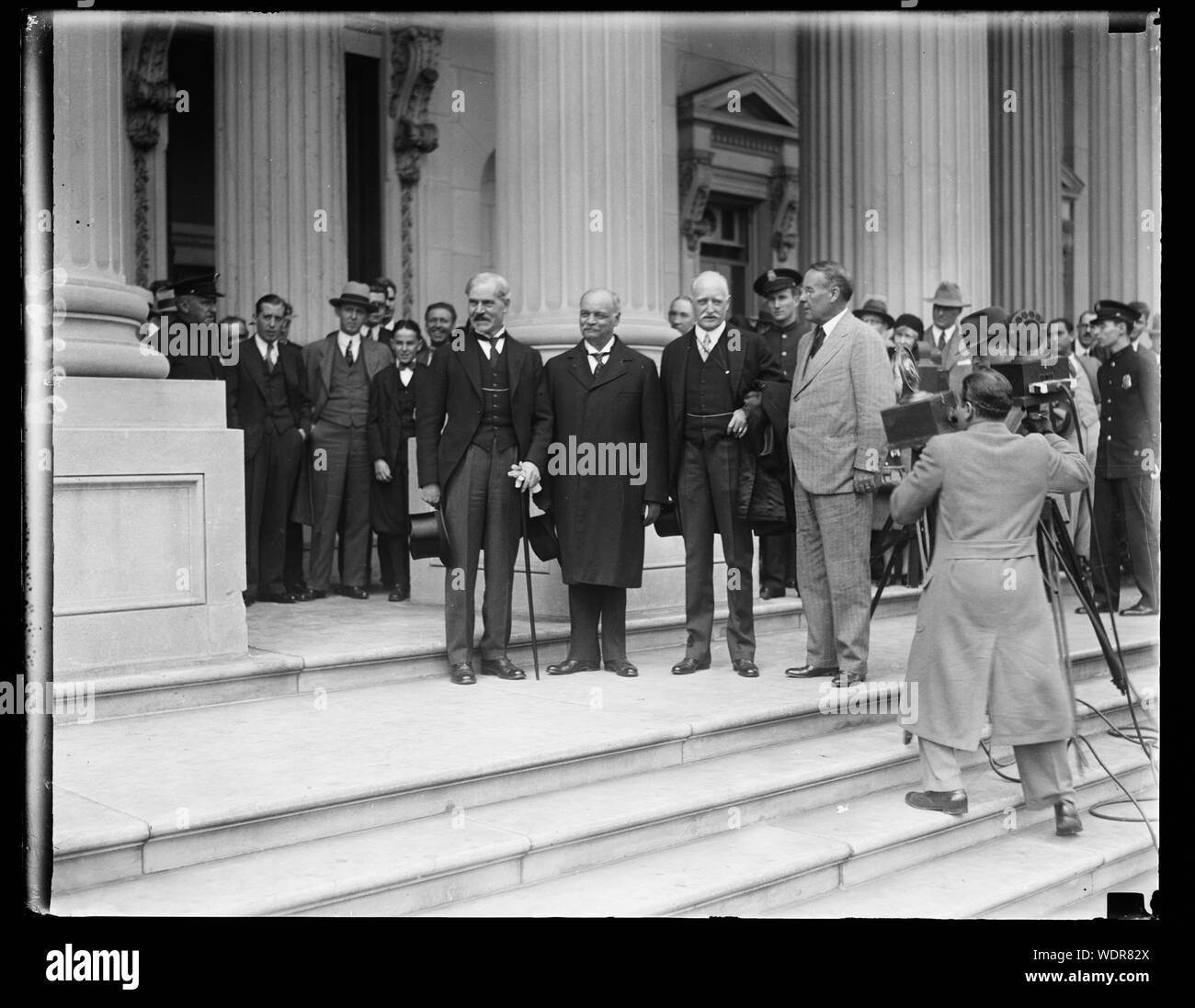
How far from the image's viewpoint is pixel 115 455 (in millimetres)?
6672

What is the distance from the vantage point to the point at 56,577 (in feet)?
21.3

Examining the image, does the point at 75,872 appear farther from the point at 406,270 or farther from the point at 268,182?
the point at 406,270

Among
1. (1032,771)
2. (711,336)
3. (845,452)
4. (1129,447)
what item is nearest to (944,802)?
(1032,771)

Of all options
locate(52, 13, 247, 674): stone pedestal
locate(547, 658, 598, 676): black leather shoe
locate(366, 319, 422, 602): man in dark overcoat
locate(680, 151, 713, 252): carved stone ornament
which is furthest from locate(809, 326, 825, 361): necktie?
locate(680, 151, 713, 252): carved stone ornament

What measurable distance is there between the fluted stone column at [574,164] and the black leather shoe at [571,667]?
2.33 m

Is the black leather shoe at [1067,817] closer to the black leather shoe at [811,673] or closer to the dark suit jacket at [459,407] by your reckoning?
the black leather shoe at [811,673]

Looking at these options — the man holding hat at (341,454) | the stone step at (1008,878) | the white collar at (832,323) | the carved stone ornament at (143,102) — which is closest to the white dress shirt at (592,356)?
the white collar at (832,323)

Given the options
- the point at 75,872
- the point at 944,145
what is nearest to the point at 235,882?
the point at 75,872

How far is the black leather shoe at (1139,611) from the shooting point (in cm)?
1022

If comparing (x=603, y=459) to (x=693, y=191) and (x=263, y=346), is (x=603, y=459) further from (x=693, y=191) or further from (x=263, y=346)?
(x=693, y=191)

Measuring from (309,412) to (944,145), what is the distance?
5.84 m

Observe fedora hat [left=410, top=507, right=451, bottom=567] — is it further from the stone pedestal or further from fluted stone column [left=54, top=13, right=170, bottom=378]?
fluted stone column [left=54, top=13, right=170, bottom=378]

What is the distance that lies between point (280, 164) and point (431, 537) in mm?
5825

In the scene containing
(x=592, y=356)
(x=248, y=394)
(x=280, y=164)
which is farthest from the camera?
(x=280, y=164)
